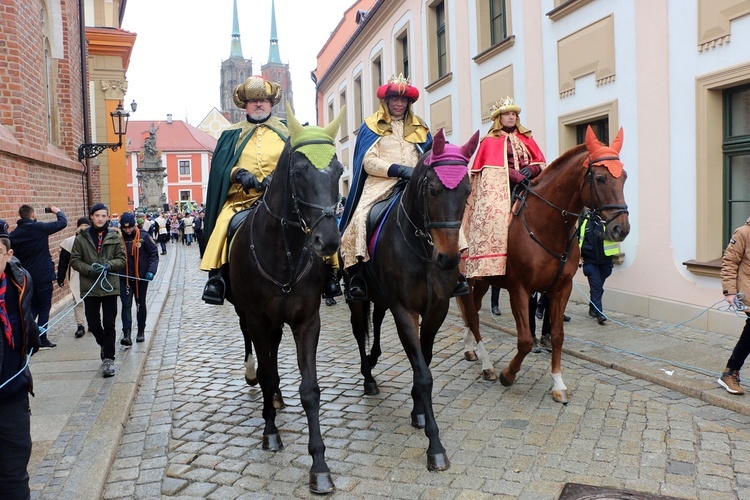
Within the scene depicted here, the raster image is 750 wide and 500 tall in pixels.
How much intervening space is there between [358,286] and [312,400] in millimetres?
1342

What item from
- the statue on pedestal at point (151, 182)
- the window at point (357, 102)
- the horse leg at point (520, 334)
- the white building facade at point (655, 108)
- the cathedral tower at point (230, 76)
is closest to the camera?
the horse leg at point (520, 334)

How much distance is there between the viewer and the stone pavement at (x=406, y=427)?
3.85m

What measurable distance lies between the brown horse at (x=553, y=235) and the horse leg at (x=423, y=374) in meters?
1.27

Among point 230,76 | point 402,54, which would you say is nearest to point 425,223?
point 402,54

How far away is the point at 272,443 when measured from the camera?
4.45m

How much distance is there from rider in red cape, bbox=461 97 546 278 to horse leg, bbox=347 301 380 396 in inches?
42.4

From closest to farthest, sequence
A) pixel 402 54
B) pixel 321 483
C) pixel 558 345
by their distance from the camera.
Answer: pixel 321 483, pixel 558 345, pixel 402 54

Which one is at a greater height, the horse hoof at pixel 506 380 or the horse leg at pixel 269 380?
the horse leg at pixel 269 380

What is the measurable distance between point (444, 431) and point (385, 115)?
2.71m

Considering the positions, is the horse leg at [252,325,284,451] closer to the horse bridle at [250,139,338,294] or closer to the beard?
the horse bridle at [250,139,338,294]

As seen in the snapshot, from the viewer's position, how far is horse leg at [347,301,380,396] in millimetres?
5730

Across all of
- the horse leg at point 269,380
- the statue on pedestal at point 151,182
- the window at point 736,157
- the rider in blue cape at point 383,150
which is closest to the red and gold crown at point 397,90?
the rider in blue cape at point 383,150

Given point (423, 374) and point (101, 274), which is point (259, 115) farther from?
point (101, 274)

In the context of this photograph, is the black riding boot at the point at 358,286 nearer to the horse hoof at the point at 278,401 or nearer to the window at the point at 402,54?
the horse hoof at the point at 278,401
